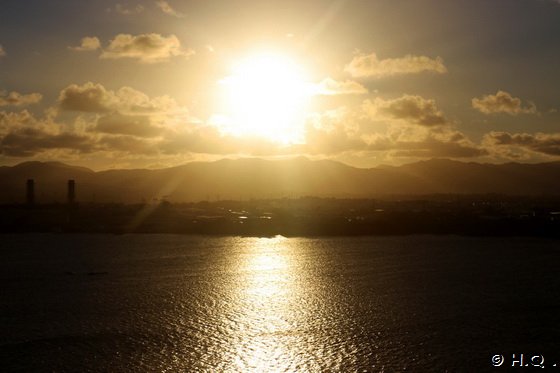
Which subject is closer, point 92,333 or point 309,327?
point 92,333

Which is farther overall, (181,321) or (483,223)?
(483,223)

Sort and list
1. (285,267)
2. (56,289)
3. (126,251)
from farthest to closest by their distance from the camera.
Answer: (126,251) → (285,267) → (56,289)

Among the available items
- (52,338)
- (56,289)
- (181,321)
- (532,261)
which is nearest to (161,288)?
(56,289)

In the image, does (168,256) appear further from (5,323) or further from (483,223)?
(483,223)

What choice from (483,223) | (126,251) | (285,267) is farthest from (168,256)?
(483,223)

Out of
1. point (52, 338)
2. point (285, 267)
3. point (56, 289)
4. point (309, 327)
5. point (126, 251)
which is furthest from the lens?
point (126, 251)

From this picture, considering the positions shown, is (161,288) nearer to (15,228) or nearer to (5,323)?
(5,323)
